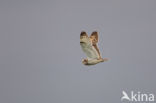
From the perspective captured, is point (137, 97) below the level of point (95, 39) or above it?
below

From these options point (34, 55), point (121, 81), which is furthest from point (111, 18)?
point (34, 55)

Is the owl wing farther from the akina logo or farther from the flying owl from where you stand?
the akina logo

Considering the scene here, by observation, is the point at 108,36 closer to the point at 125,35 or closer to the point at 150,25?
the point at 125,35

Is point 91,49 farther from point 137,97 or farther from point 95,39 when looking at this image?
point 137,97

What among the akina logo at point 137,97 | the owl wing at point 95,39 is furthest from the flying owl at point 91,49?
the akina logo at point 137,97

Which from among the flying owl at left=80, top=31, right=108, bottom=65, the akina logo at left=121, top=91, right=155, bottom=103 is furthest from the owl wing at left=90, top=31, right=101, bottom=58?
the akina logo at left=121, top=91, right=155, bottom=103

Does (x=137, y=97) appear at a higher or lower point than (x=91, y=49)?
lower

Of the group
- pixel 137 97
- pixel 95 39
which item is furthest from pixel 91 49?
pixel 137 97

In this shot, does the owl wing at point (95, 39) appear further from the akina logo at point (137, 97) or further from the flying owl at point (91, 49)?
the akina logo at point (137, 97)
